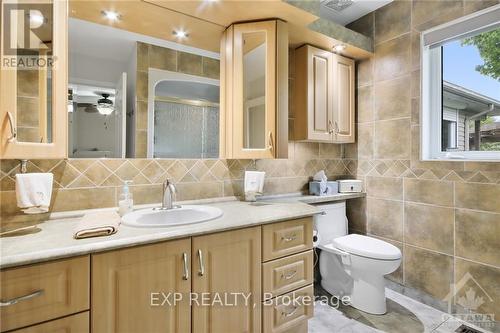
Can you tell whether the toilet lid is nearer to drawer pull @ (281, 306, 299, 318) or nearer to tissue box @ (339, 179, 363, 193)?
tissue box @ (339, 179, 363, 193)

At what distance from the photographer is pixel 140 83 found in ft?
4.93

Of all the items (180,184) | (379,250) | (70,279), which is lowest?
(379,250)

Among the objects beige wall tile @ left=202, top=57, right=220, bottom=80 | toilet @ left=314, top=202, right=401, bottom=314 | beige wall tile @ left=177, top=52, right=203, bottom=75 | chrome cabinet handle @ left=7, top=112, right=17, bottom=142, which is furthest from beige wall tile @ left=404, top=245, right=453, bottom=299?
chrome cabinet handle @ left=7, top=112, right=17, bottom=142

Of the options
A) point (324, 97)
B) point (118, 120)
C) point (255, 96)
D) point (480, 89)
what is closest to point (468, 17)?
point (480, 89)

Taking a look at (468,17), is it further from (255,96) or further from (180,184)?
(180,184)

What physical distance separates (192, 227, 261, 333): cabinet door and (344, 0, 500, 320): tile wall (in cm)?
146

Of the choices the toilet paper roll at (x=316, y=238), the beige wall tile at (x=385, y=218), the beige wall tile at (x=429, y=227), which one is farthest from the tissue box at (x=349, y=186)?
the toilet paper roll at (x=316, y=238)

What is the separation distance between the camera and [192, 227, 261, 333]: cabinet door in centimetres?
116

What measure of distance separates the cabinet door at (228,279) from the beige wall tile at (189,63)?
111 cm

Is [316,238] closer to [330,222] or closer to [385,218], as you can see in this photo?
[330,222]

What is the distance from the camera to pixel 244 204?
1708mm

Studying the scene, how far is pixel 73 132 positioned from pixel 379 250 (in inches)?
82.1

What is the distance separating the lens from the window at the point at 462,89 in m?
1.72

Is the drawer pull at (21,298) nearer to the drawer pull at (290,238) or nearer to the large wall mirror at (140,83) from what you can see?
the large wall mirror at (140,83)
